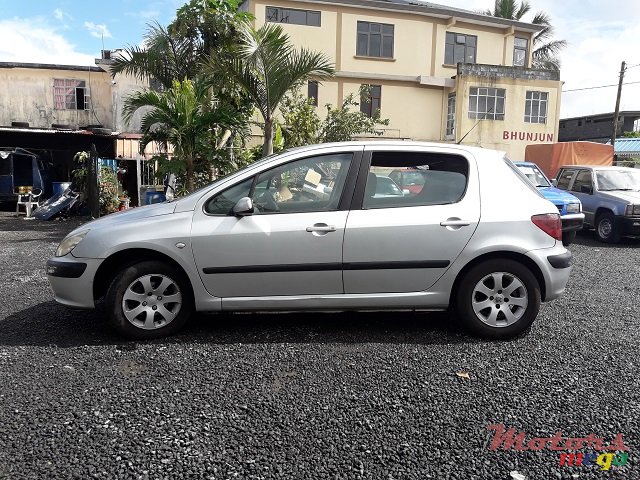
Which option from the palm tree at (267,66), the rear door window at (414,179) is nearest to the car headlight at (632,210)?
the palm tree at (267,66)

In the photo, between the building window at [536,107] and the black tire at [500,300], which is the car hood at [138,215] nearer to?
the black tire at [500,300]

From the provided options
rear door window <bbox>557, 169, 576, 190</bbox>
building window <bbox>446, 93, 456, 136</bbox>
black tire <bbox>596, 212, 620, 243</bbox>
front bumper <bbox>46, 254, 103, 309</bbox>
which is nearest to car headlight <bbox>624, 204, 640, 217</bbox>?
black tire <bbox>596, 212, 620, 243</bbox>

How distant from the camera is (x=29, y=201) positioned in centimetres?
1479

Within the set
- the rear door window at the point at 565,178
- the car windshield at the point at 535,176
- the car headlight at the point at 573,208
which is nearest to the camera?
the car headlight at the point at 573,208

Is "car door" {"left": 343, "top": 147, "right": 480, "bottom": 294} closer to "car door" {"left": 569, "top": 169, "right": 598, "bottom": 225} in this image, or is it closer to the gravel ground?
the gravel ground

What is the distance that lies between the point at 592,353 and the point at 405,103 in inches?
935

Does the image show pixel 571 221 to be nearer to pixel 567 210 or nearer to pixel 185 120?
pixel 567 210

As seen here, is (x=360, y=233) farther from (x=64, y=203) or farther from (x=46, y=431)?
(x=64, y=203)

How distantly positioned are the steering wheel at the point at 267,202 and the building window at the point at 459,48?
25.5 metres

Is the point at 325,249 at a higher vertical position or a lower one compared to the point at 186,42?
lower

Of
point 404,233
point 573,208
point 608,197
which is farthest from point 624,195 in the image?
point 404,233

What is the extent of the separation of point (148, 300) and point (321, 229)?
152 cm

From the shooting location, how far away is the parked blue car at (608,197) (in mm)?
10391

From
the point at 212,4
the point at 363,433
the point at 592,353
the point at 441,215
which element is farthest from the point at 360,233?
the point at 212,4
